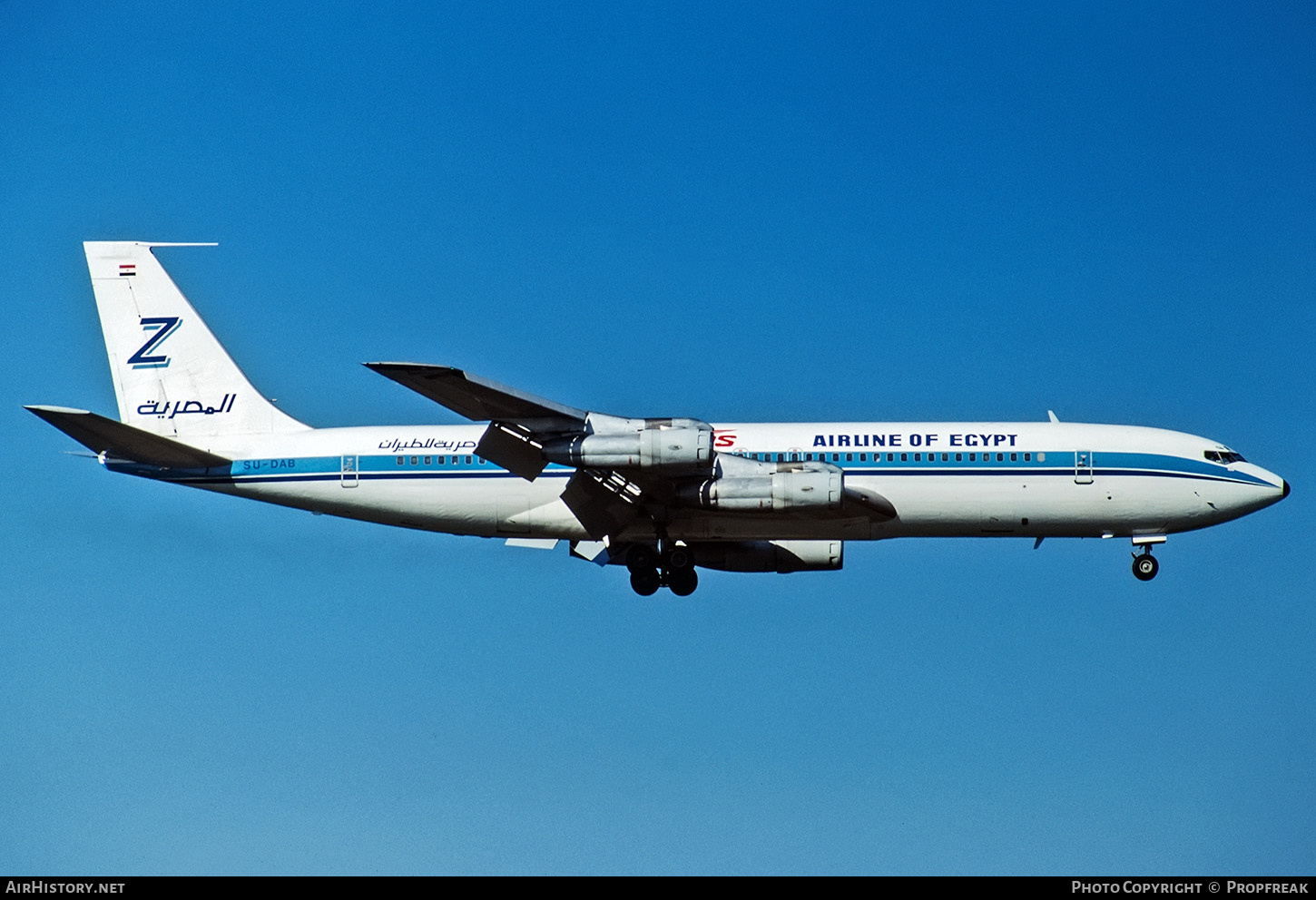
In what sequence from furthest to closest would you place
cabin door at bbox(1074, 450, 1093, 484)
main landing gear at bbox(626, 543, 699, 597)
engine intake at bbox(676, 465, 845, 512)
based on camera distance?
main landing gear at bbox(626, 543, 699, 597), cabin door at bbox(1074, 450, 1093, 484), engine intake at bbox(676, 465, 845, 512)

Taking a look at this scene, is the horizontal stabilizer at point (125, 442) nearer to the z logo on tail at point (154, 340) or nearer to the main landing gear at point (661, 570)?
the z logo on tail at point (154, 340)

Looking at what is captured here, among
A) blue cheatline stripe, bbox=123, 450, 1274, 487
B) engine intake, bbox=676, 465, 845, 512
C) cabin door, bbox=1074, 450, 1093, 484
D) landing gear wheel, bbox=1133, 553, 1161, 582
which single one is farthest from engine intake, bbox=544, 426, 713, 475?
landing gear wheel, bbox=1133, 553, 1161, 582

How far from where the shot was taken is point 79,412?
1446 inches

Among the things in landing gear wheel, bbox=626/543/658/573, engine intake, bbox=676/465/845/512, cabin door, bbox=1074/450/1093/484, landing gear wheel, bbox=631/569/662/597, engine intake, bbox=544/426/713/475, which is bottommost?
landing gear wheel, bbox=631/569/662/597

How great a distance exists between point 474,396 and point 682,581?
8.47 metres

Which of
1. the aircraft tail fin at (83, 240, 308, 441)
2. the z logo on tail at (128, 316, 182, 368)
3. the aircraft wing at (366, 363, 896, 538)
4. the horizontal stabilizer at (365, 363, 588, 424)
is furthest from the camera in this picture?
the z logo on tail at (128, 316, 182, 368)

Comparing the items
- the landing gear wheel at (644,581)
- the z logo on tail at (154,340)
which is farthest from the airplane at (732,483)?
the z logo on tail at (154,340)

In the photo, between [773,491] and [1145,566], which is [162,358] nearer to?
[773,491]

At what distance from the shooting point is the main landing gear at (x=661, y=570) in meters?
41.3

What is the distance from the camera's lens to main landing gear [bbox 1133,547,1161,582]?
41.8 metres

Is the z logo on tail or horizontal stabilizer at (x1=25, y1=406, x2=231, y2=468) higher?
the z logo on tail

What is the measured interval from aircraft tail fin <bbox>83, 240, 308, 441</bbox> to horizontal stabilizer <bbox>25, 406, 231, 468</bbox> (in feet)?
5.97

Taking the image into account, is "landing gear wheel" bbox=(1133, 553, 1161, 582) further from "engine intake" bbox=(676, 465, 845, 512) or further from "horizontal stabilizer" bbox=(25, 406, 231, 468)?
"horizontal stabilizer" bbox=(25, 406, 231, 468)
